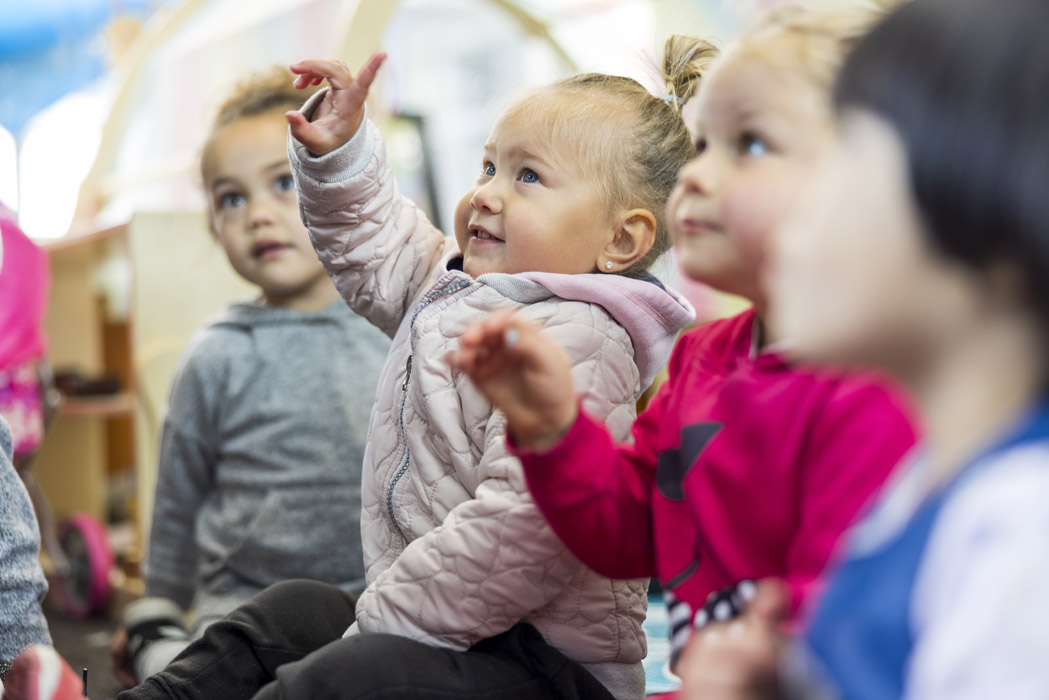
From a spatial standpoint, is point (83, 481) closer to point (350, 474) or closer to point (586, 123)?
point (350, 474)

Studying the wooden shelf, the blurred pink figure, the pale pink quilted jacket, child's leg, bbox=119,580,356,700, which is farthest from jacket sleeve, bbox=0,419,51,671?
the wooden shelf

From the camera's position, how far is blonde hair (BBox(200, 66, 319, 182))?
1.35 m

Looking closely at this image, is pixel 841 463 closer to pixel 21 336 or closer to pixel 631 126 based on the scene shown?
pixel 631 126

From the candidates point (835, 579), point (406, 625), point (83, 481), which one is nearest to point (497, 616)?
point (406, 625)

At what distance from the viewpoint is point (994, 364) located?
40 centimetres

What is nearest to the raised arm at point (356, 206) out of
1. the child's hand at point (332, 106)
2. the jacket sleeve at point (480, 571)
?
the child's hand at point (332, 106)

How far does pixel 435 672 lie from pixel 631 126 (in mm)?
461

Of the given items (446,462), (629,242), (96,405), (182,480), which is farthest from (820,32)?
(96,405)

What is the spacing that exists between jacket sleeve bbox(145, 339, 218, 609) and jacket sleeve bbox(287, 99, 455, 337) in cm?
39

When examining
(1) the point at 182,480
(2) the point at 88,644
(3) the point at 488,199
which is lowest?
(2) the point at 88,644

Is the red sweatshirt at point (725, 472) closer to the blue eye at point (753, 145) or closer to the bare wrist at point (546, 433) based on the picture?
the bare wrist at point (546, 433)

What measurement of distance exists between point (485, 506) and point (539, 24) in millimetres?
1475

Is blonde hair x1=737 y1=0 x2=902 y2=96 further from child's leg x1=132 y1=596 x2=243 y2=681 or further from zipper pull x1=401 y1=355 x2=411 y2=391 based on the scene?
child's leg x1=132 y1=596 x2=243 y2=681

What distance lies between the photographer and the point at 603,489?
0.67m
